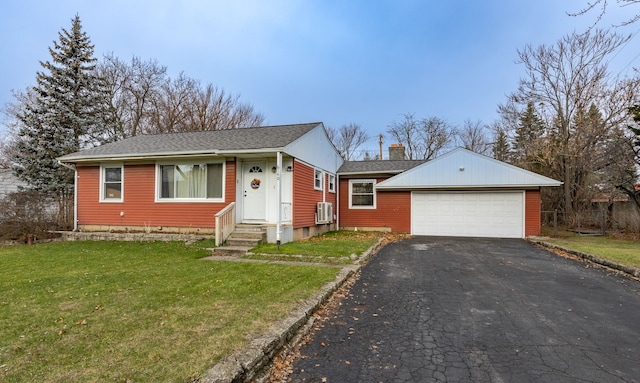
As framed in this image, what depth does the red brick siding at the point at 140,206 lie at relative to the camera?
37.0ft

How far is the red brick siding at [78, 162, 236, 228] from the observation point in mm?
11281

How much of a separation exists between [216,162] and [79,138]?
12.3 meters

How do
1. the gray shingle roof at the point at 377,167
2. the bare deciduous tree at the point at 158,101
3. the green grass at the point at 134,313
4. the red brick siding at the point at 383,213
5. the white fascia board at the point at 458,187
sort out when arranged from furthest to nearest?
the bare deciduous tree at the point at 158,101, the gray shingle roof at the point at 377,167, the red brick siding at the point at 383,213, the white fascia board at the point at 458,187, the green grass at the point at 134,313

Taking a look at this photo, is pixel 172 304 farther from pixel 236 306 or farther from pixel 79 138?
pixel 79 138

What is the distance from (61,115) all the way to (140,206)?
9715 millimetres

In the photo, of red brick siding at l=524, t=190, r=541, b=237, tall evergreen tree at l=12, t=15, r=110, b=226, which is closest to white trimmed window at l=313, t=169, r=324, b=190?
red brick siding at l=524, t=190, r=541, b=237

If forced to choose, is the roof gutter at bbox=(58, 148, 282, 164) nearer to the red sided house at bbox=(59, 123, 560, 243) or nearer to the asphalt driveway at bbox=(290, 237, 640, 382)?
the red sided house at bbox=(59, 123, 560, 243)

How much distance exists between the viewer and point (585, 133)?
1681 centimetres

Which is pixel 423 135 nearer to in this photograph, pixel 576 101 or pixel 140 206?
pixel 576 101

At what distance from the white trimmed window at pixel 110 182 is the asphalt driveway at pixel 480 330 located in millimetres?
10519

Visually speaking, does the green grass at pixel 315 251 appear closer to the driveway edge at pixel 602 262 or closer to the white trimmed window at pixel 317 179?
the white trimmed window at pixel 317 179

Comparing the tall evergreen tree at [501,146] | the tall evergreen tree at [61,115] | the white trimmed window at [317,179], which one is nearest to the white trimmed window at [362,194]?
the white trimmed window at [317,179]

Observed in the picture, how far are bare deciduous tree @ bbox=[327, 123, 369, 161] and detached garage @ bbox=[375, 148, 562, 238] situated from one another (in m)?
20.6

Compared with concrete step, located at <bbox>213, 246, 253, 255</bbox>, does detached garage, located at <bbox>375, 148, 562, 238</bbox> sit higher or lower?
higher
